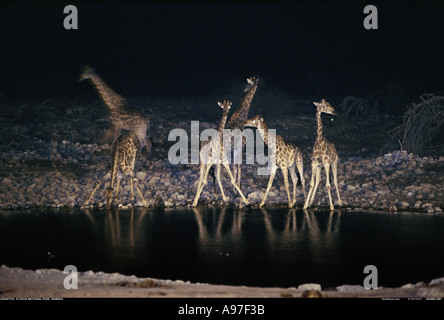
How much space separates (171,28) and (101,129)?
15321 mm

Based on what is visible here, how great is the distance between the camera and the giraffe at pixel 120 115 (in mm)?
14703

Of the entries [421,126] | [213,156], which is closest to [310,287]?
[213,156]

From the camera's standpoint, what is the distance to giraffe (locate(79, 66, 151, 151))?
14.7m

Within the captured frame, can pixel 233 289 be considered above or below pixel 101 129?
below

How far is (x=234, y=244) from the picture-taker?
955cm

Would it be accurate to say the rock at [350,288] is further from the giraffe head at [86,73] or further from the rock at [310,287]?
the giraffe head at [86,73]

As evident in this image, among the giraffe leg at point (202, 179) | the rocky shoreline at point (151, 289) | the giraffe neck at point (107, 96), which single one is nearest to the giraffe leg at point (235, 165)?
the giraffe leg at point (202, 179)

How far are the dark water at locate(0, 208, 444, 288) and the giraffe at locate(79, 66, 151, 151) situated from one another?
3211 mm

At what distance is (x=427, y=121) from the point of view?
1582cm

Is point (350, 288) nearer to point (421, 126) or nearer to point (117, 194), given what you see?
point (117, 194)

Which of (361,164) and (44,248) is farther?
(361,164)

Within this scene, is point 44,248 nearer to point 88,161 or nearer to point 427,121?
point 88,161

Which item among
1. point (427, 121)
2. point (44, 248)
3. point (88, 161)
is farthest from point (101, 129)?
point (44, 248)

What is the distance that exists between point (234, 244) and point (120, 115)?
609cm
